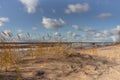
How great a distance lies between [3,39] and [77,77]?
260 cm

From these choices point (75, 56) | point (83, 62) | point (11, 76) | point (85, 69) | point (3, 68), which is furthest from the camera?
point (75, 56)

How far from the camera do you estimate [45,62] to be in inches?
432

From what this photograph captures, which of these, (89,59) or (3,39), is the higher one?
(3,39)

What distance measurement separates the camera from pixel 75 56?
42.6 ft

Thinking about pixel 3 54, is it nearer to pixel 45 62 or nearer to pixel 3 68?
pixel 3 68

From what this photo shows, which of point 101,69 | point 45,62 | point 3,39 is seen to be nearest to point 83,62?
point 101,69

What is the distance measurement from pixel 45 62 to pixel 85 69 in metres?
1.42

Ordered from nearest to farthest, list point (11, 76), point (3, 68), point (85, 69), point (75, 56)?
point (11, 76) < point (3, 68) < point (85, 69) < point (75, 56)

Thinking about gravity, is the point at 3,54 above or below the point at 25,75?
above

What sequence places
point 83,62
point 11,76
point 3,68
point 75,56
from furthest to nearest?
point 75,56 → point 83,62 → point 3,68 → point 11,76

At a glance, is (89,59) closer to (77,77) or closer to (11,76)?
(77,77)

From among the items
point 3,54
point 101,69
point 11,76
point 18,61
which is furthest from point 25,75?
point 101,69

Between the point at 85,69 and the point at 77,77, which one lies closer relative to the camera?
the point at 77,77

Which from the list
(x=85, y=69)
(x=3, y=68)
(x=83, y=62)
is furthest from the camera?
(x=83, y=62)
